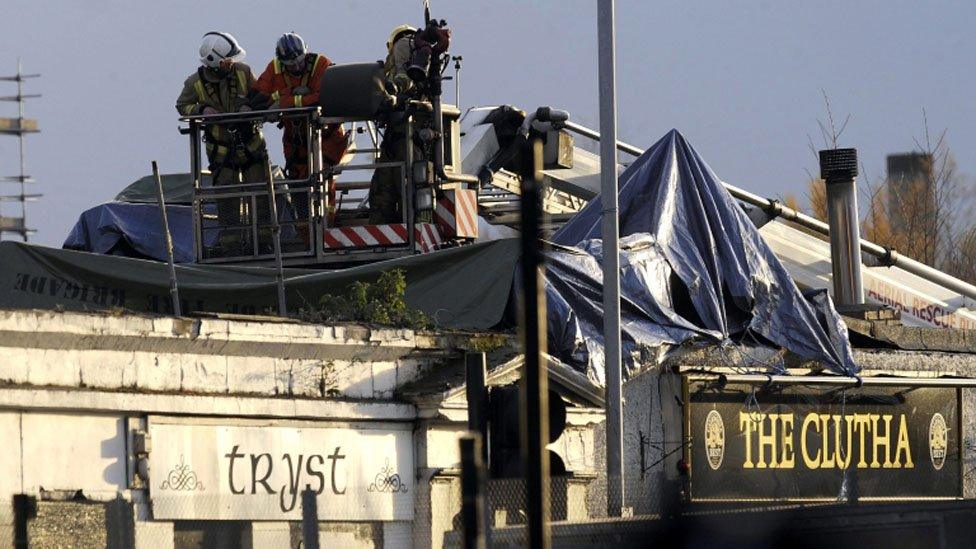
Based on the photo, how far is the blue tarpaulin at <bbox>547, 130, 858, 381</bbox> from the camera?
63.1ft

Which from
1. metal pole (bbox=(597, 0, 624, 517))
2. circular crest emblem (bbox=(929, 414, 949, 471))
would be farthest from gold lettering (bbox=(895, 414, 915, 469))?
metal pole (bbox=(597, 0, 624, 517))

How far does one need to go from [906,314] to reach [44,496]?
1901 cm

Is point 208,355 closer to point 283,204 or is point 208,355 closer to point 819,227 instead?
point 283,204

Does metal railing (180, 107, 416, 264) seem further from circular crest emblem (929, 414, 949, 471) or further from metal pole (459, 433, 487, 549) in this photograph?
metal pole (459, 433, 487, 549)

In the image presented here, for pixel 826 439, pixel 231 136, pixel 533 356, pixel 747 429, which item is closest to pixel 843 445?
pixel 826 439

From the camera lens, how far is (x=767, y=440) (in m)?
20.2

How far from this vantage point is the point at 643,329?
19156mm

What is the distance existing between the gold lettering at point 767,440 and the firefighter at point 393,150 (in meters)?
4.09

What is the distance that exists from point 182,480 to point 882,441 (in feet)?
31.0

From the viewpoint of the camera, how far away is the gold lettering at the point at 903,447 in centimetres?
2162

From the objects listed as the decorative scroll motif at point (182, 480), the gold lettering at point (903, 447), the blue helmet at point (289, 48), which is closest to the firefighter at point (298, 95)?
the blue helmet at point (289, 48)

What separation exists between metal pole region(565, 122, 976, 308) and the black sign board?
17.1ft

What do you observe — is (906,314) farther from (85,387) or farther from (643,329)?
(85,387)

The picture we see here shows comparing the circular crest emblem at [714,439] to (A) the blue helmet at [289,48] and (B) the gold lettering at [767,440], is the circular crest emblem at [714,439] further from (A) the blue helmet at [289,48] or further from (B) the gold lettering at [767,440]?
(A) the blue helmet at [289,48]
